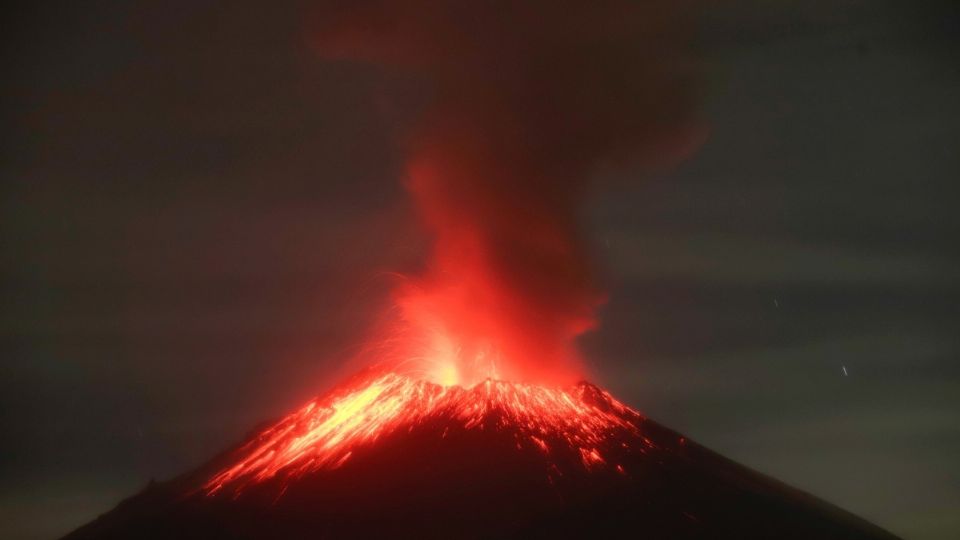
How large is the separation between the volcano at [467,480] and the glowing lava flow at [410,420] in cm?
8

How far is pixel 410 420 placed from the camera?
147ft

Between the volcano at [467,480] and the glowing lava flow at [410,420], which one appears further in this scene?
the glowing lava flow at [410,420]

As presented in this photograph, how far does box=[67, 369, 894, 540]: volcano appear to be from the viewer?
37875 mm

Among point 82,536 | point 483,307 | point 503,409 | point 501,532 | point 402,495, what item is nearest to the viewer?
point 501,532

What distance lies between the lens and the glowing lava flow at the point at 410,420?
4306 centimetres

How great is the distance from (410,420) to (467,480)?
221 inches

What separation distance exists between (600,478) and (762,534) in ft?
17.7

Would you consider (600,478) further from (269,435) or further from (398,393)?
(269,435)

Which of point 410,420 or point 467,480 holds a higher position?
point 410,420

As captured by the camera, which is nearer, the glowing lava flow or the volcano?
the volcano

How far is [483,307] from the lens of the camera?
5156 cm

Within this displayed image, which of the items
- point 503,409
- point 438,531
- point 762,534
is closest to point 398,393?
point 503,409

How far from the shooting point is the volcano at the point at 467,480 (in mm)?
37875

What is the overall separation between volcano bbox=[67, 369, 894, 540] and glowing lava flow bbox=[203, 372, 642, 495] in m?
0.08
